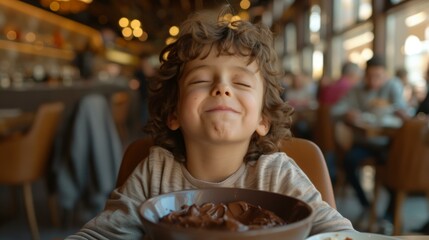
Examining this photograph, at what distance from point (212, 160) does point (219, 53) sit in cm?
21

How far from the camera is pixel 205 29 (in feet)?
3.37

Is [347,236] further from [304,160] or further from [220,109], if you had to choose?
Result: [304,160]

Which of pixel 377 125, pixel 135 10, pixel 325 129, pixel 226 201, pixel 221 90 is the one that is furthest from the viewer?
pixel 135 10

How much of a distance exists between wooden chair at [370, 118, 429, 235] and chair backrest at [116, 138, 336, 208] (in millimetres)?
2150

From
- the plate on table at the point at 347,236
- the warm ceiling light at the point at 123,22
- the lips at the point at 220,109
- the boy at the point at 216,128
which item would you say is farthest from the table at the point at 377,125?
the warm ceiling light at the point at 123,22

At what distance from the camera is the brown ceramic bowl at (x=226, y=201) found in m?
0.55

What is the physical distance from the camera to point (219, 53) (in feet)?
3.19

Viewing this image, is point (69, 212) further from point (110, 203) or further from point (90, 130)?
point (110, 203)

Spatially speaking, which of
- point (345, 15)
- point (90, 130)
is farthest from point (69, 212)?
point (345, 15)

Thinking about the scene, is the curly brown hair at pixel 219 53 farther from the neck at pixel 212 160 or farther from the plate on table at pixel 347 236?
the plate on table at pixel 347 236

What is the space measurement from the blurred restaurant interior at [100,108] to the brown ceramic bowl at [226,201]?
1.72 feet

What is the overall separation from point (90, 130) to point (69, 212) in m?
0.63

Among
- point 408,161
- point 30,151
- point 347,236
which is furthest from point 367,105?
point 347,236

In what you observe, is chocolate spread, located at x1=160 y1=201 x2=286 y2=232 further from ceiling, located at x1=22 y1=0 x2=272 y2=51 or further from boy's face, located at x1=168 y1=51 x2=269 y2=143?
ceiling, located at x1=22 y1=0 x2=272 y2=51
